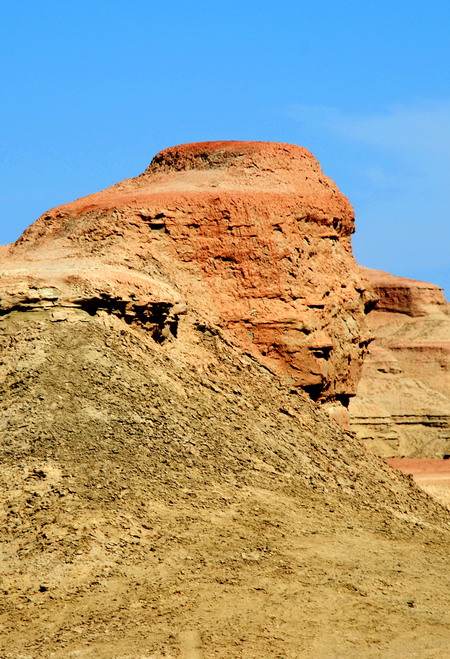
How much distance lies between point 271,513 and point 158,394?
1.98 m

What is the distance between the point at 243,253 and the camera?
47.6ft

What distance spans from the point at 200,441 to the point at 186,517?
1.42 metres

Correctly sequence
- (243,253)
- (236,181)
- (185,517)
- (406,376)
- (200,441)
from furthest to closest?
(406,376) < (236,181) < (243,253) < (200,441) < (185,517)

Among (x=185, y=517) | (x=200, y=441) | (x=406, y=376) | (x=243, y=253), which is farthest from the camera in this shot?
(x=406, y=376)

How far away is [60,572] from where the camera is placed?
8.95 meters

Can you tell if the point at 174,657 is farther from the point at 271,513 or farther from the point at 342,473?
the point at 342,473

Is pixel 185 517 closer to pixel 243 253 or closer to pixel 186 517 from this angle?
pixel 186 517

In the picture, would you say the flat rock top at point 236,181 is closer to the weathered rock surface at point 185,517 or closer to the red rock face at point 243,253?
the red rock face at point 243,253

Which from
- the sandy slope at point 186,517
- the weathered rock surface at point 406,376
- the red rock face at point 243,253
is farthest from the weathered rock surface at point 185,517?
the weathered rock surface at point 406,376

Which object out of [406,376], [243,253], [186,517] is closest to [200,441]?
[186,517]

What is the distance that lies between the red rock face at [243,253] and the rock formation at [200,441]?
0.03 meters

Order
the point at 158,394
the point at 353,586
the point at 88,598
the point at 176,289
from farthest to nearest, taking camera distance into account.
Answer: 1. the point at 176,289
2. the point at 158,394
3. the point at 353,586
4. the point at 88,598

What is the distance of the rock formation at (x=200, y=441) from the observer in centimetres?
880

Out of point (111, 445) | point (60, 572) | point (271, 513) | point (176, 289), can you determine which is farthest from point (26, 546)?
point (176, 289)
